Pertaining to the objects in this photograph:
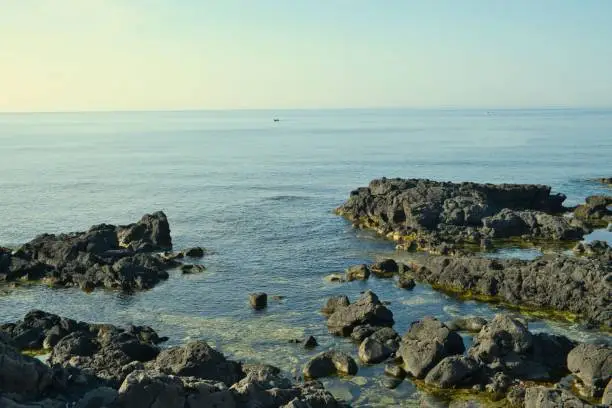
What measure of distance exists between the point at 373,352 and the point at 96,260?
3335 centimetres

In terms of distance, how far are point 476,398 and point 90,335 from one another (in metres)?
24.4

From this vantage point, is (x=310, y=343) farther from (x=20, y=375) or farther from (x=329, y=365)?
(x=20, y=375)

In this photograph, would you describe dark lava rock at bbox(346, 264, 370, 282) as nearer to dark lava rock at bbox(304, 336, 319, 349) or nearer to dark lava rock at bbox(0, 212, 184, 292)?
dark lava rock at bbox(304, 336, 319, 349)

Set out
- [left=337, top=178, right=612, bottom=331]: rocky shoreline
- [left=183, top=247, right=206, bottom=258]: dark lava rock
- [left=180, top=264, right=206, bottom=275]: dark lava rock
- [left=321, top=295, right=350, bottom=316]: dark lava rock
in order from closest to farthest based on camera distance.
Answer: [left=321, top=295, right=350, bottom=316]: dark lava rock → [left=337, top=178, right=612, bottom=331]: rocky shoreline → [left=180, top=264, right=206, bottom=275]: dark lava rock → [left=183, top=247, right=206, bottom=258]: dark lava rock

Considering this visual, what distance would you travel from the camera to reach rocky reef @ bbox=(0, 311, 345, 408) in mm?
23500

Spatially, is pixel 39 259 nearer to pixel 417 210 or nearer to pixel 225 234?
pixel 225 234

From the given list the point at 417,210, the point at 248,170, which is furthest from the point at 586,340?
the point at 248,170

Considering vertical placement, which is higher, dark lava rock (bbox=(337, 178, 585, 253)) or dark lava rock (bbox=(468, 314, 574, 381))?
dark lava rock (bbox=(337, 178, 585, 253))

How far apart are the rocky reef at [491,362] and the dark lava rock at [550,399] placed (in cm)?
5

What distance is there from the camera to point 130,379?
24.1m

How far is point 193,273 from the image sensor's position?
58594 millimetres

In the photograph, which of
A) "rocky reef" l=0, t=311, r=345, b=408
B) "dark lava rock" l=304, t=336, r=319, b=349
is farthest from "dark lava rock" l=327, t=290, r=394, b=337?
"rocky reef" l=0, t=311, r=345, b=408

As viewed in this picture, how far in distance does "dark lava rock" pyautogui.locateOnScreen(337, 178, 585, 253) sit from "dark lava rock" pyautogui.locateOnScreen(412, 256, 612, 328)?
9.61 m

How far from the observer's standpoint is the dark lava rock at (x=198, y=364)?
31547mm
